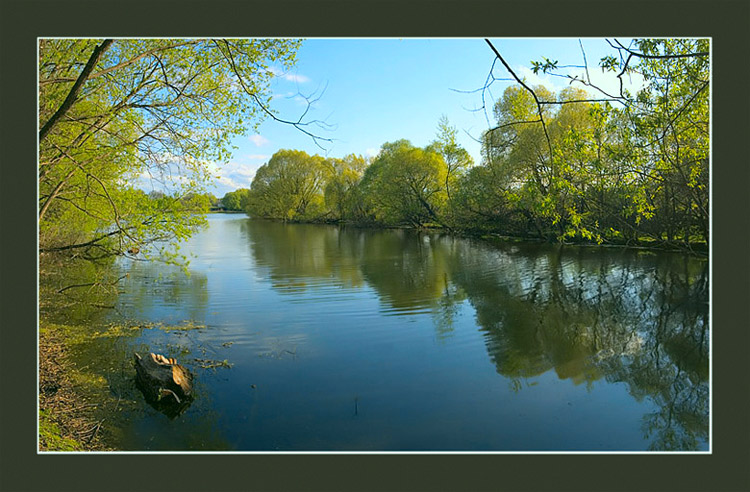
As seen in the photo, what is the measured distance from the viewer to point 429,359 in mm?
8203

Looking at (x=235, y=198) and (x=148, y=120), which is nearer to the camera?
(x=148, y=120)

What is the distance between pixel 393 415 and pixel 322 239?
27.3m

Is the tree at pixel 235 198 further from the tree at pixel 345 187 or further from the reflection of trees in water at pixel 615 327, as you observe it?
the reflection of trees in water at pixel 615 327

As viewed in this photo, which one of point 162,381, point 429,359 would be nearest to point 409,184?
point 429,359

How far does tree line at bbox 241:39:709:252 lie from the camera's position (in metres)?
6.98

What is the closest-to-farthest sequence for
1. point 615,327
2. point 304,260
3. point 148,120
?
point 148,120
point 615,327
point 304,260

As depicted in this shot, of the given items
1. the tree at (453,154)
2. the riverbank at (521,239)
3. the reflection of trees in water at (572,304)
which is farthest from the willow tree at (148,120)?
the tree at (453,154)

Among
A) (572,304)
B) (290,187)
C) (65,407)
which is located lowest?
(65,407)

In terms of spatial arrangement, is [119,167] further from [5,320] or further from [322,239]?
[322,239]

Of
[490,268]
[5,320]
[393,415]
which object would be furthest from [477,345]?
[490,268]

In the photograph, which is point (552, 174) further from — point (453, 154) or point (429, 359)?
point (453, 154)

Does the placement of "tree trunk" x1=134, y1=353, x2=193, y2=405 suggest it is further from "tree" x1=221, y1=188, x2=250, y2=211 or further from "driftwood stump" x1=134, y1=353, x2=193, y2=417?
"tree" x1=221, y1=188, x2=250, y2=211

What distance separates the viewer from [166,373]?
21.5ft

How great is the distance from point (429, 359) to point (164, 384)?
14.1 ft
